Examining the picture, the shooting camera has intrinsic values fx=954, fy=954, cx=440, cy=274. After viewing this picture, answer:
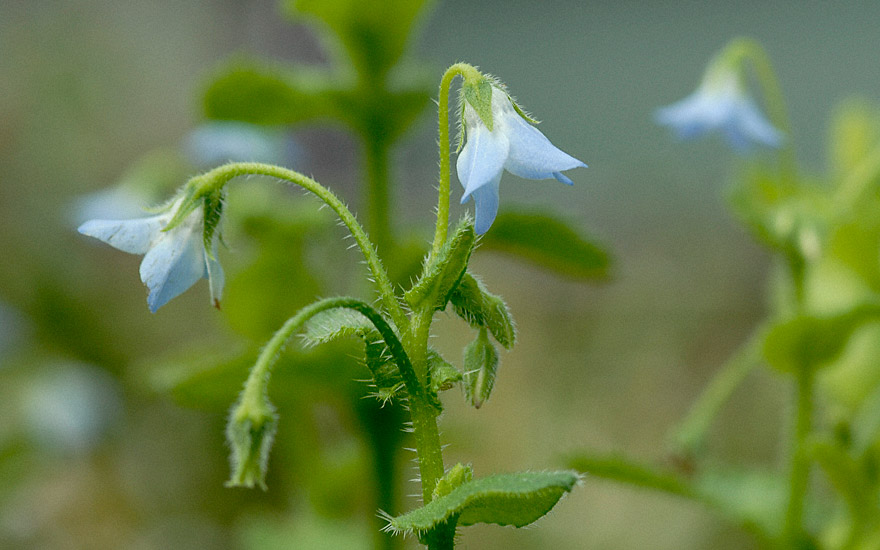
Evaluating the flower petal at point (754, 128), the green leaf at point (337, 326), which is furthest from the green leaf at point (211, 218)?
the flower petal at point (754, 128)

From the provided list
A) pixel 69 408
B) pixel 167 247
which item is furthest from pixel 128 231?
pixel 69 408

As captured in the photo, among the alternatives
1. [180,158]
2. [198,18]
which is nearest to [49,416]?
[180,158]

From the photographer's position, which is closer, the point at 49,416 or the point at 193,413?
the point at 49,416

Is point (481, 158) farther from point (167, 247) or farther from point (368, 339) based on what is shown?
point (167, 247)

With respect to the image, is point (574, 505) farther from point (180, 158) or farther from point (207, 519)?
point (180, 158)

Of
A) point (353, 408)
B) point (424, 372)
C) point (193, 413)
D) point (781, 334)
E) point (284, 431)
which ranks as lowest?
point (193, 413)

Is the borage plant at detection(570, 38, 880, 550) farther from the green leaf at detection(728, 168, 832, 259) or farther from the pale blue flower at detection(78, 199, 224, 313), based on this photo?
the pale blue flower at detection(78, 199, 224, 313)

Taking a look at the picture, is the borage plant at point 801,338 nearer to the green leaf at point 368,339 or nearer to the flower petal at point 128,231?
the green leaf at point 368,339
